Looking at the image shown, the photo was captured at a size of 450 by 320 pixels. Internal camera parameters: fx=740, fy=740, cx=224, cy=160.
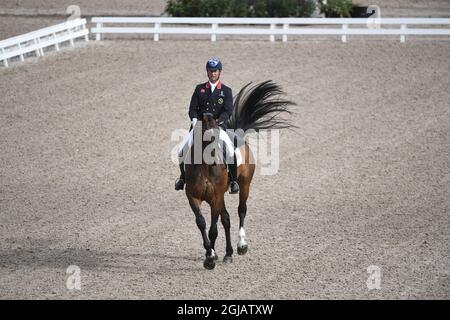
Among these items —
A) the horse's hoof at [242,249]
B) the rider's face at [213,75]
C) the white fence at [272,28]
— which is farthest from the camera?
the white fence at [272,28]

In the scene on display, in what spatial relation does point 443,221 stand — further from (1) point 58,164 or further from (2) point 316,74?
(2) point 316,74

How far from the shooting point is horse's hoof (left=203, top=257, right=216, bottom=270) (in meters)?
11.5

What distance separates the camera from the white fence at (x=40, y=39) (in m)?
26.1

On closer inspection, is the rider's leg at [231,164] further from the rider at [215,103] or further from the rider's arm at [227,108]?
the rider's arm at [227,108]

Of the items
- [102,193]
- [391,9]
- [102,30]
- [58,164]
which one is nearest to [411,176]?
[102,193]

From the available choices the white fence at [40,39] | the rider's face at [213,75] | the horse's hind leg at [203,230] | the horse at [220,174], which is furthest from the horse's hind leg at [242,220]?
the white fence at [40,39]

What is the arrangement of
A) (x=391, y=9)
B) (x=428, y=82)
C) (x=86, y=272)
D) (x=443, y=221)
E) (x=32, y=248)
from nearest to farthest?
(x=86, y=272), (x=32, y=248), (x=443, y=221), (x=428, y=82), (x=391, y=9)

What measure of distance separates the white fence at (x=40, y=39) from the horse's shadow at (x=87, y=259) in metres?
14.8

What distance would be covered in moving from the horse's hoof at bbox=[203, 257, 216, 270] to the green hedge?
21.6m

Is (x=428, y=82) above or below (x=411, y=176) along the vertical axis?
above

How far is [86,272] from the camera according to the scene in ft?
37.5

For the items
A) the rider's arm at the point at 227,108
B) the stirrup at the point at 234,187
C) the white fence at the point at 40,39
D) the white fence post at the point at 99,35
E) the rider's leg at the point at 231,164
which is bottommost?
the stirrup at the point at 234,187

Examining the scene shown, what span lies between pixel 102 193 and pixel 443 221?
712cm
